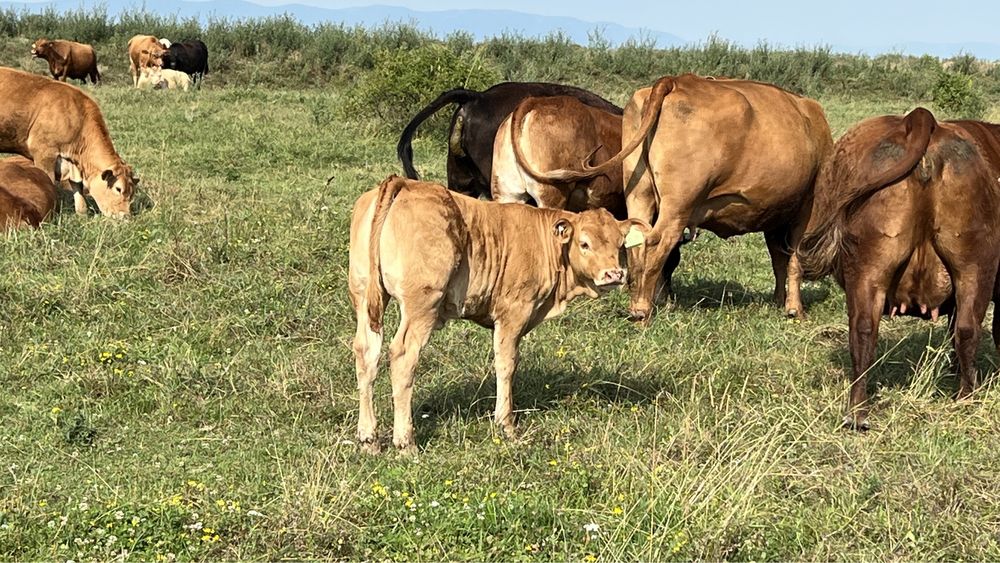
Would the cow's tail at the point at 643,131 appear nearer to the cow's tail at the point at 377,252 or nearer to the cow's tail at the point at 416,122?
the cow's tail at the point at 416,122

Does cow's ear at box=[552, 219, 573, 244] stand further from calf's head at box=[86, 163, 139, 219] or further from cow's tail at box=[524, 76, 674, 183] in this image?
calf's head at box=[86, 163, 139, 219]

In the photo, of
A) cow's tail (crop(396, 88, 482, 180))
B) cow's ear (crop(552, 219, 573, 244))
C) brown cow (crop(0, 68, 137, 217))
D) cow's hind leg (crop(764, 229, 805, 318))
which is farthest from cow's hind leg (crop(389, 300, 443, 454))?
brown cow (crop(0, 68, 137, 217))

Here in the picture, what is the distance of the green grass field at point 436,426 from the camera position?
14.4 ft

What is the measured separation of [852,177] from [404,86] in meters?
10.3

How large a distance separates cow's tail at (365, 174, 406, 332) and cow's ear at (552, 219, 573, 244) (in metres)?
0.90

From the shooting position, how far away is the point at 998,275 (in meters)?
6.02

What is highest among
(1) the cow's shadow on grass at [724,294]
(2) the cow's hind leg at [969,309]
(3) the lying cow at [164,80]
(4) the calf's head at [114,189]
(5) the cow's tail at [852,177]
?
(5) the cow's tail at [852,177]

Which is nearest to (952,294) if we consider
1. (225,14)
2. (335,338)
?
(335,338)

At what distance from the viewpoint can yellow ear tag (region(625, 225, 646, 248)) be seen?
5.65m

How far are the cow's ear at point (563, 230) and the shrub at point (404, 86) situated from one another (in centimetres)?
962

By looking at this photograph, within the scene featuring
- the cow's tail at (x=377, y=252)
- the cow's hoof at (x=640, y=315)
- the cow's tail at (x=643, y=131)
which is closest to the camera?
the cow's tail at (x=377, y=252)

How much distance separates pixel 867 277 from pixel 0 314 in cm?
513

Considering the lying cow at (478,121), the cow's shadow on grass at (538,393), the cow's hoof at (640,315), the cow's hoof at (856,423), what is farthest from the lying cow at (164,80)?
the cow's hoof at (856,423)

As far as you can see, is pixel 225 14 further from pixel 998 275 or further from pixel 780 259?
pixel 998 275
